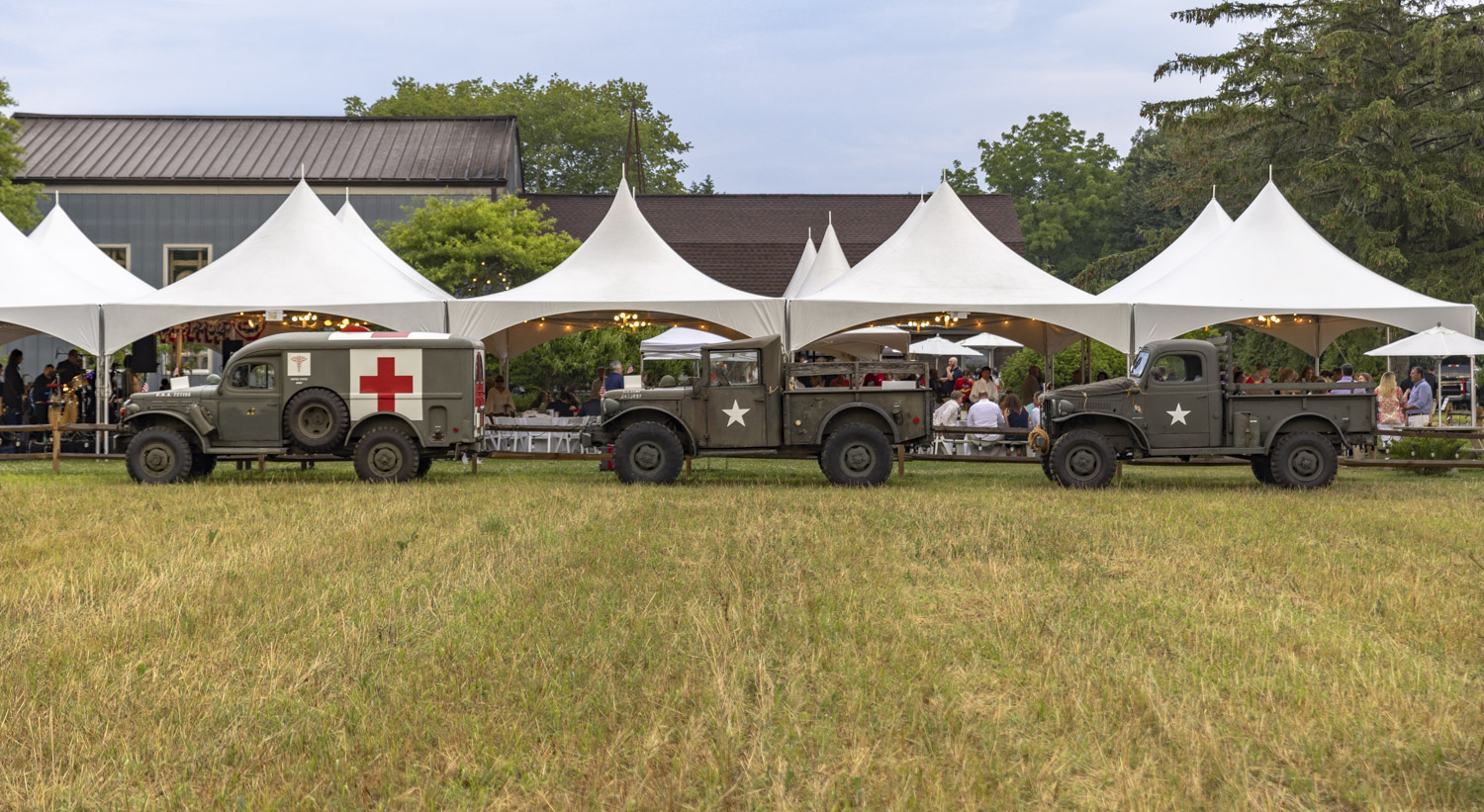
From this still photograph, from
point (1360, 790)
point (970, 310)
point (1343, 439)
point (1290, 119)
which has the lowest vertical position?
point (1360, 790)

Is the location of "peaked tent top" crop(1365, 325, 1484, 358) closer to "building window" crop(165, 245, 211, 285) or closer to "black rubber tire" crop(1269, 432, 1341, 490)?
"black rubber tire" crop(1269, 432, 1341, 490)

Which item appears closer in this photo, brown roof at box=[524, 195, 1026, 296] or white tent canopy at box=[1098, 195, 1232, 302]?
white tent canopy at box=[1098, 195, 1232, 302]

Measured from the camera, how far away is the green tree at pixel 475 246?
106 ft

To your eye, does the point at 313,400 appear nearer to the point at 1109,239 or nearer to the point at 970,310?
the point at 970,310

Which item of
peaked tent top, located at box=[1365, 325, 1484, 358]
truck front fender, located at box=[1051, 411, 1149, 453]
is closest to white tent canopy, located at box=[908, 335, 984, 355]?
peaked tent top, located at box=[1365, 325, 1484, 358]

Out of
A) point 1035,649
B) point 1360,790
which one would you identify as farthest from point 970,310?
point 1360,790

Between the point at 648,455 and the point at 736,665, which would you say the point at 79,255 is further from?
the point at 736,665

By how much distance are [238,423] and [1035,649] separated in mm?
12124

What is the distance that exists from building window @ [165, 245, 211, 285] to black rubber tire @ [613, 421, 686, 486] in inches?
1191

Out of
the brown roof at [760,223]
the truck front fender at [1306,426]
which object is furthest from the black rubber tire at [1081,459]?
the brown roof at [760,223]

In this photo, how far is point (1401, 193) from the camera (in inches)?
1282

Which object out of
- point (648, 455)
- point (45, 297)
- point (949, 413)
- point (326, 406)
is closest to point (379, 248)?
point (45, 297)

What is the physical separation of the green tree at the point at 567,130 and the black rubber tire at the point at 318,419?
155 ft

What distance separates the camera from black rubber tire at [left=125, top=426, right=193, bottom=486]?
1487 cm
